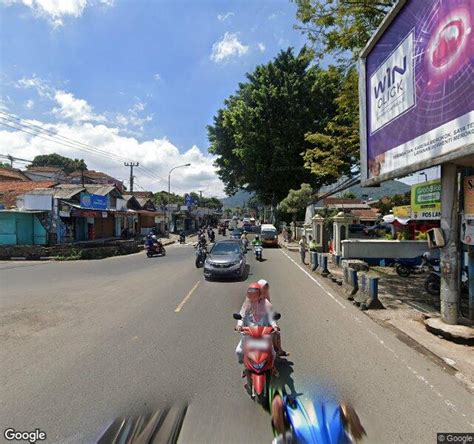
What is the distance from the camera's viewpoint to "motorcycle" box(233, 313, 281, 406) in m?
4.02

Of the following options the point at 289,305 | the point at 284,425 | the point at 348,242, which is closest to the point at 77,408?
the point at 284,425

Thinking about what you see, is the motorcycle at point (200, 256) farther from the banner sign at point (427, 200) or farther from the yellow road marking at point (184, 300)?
the banner sign at point (427, 200)

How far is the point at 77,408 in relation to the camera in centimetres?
389

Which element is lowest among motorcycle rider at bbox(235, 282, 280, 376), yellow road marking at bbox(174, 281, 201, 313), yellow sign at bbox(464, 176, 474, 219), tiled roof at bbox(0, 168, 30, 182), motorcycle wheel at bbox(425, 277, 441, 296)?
yellow road marking at bbox(174, 281, 201, 313)

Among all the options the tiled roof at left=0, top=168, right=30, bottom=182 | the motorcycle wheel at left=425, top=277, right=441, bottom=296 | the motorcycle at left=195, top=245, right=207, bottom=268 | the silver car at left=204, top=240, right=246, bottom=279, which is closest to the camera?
the motorcycle wheel at left=425, top=277, right=441, bottom=296

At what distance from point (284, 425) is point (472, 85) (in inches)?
239

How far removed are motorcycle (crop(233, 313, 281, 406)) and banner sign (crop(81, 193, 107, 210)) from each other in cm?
2668

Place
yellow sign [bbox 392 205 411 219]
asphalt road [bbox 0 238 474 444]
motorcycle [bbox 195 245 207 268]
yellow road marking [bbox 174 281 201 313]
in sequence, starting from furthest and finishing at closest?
1. yellow sign [bbox 392 205 411 219]
2. motorcycle [bbox 195 245 207 268]
3. yellow road marking [bbox 174 281 201 313]
4. asphalt road [bbox 0 238 474 444]

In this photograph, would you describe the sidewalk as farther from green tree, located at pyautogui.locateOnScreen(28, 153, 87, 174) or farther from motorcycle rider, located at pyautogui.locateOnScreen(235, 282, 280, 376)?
green tree, located at pyautogui.locateOnScreen(28, 153, 87, 174)

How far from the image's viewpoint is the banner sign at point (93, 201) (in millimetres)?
28016

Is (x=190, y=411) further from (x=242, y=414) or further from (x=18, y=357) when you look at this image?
(x=18, y=357)

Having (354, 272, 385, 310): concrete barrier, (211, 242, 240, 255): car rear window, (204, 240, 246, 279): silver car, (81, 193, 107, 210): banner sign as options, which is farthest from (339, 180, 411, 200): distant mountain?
(354, 272, 385, 310): concrete barrier

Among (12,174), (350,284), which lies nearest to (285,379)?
(350,284)

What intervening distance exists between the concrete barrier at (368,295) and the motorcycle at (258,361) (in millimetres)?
5427
